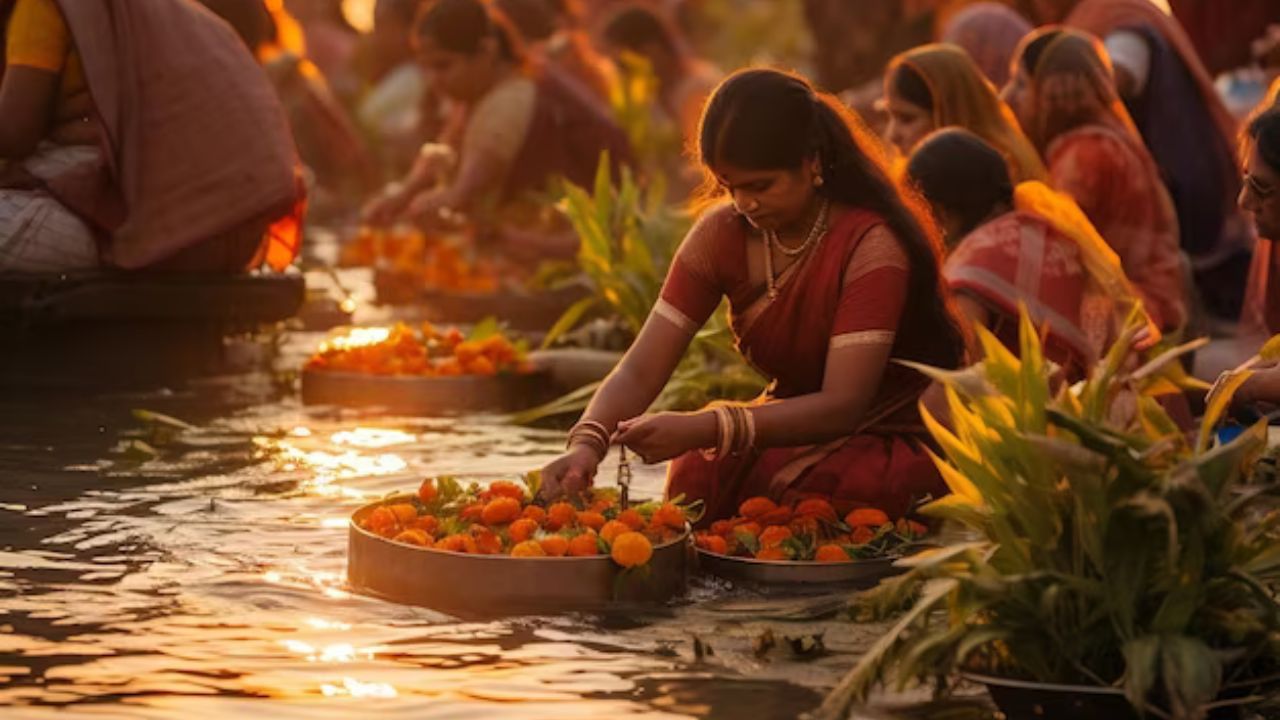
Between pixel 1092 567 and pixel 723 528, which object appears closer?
pixel 1092 567

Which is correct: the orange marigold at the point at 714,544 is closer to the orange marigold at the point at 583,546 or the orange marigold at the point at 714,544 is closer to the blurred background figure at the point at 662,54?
the orange marigold at the point at 583,546

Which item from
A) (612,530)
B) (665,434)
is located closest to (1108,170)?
(665,434)

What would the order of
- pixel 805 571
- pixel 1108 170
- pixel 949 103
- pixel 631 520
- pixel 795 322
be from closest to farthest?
pixel 631 520 → pixel 805 571 → pixel 795 322 → pixel 949 103 → pixel 1108 170

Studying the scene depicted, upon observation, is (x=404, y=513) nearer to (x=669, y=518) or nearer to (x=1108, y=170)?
(x=669, y=518)

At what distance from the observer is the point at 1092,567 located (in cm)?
418

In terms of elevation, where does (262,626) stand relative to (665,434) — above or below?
below

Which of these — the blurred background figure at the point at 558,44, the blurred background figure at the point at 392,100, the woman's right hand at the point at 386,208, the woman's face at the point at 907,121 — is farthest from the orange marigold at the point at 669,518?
the blurred background figure at the point at 392,100

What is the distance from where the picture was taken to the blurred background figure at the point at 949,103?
805 cm

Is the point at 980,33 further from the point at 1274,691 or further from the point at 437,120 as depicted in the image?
the point at 1274,691

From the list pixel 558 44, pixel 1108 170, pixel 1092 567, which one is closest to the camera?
pixel 1092 567

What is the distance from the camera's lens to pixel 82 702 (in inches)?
173

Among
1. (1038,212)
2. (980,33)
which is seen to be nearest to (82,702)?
(1038,212)

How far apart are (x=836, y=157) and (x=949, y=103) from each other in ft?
7.89

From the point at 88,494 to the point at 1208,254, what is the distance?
5.19 meters
